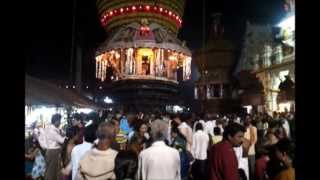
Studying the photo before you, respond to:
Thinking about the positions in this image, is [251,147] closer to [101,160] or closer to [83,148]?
[83,148]

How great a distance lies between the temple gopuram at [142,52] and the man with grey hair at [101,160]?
69.2 feet

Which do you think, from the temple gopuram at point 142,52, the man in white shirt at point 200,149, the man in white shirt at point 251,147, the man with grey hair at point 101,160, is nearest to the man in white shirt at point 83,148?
the man with grey hair at point 101,160

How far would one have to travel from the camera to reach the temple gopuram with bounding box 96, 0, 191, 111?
26984 mm

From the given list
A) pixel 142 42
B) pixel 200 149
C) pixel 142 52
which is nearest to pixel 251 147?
pixel 200 149

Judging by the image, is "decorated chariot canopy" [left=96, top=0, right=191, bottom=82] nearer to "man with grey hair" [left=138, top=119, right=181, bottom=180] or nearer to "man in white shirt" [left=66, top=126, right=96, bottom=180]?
"man in white shirt" [left=66, top=126, right=96, bottom=180]

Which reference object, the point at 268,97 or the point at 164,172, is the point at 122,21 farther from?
the point at 164,172

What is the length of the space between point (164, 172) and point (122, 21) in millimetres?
24749

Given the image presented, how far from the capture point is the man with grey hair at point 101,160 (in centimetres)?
495

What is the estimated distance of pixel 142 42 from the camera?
26.5 metres

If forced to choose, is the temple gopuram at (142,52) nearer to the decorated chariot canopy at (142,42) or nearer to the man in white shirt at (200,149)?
the decorated chariot canopy at (142,42)

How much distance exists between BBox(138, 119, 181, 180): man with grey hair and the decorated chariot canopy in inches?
832

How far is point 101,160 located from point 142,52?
80.8 feet

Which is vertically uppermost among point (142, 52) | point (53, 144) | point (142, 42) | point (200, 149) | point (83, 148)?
point (142, 42)

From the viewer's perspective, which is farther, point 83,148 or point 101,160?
point 83,148
